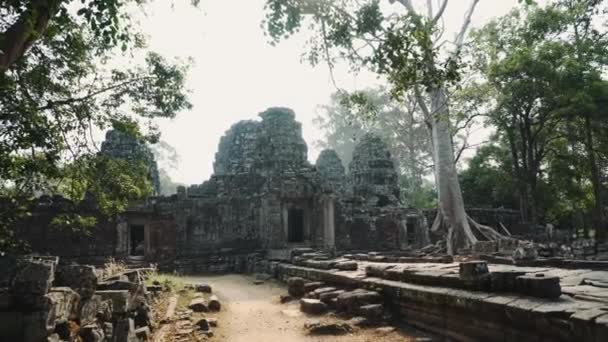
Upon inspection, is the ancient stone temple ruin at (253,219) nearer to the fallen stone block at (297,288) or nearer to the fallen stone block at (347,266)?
the fallen stone block at (297,288)

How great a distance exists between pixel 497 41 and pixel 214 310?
1905cm

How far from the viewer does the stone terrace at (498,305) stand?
354 centimetres

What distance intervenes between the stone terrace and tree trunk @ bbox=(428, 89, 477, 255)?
351 inches

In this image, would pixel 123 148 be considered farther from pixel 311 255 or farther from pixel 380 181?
pixel 380 181

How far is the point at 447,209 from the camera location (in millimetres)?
15312

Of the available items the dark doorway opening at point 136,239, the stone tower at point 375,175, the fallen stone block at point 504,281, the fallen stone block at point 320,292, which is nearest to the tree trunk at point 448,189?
the stone tower at point 375,175

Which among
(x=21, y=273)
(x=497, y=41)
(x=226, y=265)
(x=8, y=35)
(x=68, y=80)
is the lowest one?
(x=226, y=265)

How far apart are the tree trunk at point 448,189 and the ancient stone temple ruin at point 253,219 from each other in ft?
15.0

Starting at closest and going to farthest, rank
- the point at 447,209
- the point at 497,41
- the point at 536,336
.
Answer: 1. the point at 536,336
2. the point at 447,209
3. the point at 497,41

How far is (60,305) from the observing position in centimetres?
347

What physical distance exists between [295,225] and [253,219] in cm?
201

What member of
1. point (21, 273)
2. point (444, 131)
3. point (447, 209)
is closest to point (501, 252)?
point (447, 209)

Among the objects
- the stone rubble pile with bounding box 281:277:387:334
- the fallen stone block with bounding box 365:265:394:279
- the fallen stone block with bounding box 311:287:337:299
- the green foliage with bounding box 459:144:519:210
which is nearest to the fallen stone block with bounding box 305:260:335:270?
the stone rubble pile with bounding box 281:277:387:334

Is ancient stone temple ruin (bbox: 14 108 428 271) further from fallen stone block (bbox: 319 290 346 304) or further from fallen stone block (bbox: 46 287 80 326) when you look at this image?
fallen stone block (bbox: 46 287 80 326)
